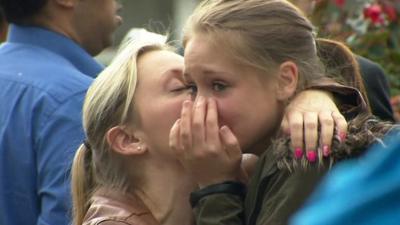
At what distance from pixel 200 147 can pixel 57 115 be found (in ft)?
4.12

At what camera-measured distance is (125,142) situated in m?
2.73

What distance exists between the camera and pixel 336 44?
2824 mm

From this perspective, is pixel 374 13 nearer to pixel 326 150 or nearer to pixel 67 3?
pixel 67 3

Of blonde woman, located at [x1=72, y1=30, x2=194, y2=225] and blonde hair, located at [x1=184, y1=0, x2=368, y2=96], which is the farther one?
blonde woman, located at [x1=72, y1=30, x2=194, y2=225]

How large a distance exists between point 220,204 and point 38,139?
144 centimetres

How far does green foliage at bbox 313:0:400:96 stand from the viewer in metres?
6.02

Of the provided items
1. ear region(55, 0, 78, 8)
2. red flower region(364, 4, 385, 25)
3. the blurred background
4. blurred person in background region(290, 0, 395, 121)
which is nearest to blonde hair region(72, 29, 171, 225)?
ear region(55, 0, 78, 8)

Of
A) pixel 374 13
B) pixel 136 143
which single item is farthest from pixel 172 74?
pixel 374 13

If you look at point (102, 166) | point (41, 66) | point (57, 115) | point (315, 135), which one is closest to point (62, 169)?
point (57, 115)

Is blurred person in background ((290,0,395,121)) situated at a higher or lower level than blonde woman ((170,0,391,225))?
lower

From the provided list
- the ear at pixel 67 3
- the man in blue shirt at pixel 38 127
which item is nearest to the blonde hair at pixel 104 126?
the man in blue shirt at pixel 38 127

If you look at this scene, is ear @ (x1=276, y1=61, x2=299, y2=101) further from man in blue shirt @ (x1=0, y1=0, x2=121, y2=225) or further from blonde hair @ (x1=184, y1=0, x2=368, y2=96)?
man in blue shirt @ (x1=0, y1=0, x2=121, y2=225)

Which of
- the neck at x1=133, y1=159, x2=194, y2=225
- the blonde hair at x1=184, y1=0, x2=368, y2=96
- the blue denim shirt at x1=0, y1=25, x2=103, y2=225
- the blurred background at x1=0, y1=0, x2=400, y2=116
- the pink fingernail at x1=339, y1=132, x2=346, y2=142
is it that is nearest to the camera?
the pink fingernail at x1=339, y1=132, x2=346, y2=142

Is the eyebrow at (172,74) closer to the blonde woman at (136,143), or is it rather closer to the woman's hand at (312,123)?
the blonde woman at (136,143)
